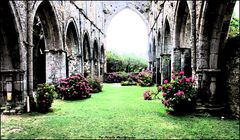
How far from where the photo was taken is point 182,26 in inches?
341

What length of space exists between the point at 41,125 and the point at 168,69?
9.04 metres

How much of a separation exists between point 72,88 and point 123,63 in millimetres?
16239

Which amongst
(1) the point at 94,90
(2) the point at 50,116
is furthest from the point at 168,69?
(2) the point at 50,116

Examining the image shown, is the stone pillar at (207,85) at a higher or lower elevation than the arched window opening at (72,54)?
lower

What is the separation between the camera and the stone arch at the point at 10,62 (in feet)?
19.7

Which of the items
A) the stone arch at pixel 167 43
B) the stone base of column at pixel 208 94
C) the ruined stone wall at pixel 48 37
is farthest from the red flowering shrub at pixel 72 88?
the stone arch at pixel 167 43

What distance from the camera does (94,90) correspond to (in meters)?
12.2

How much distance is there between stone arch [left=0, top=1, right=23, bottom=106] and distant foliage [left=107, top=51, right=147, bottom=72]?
19.0 metres

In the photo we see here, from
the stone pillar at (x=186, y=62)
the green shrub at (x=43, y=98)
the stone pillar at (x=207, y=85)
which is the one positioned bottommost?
the green shrub at (x=43, y=98)

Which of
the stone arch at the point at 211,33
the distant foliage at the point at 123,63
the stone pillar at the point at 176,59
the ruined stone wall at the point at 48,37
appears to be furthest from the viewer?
the distant foliage at the point at 123,63

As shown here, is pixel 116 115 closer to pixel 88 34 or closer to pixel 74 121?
pixel 74 121

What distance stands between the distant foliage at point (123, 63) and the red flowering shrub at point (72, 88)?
15.6 metres

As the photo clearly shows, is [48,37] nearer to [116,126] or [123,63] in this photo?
[116,126]

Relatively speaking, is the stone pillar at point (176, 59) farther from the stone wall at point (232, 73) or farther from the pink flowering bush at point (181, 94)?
the stone wall at point (232, 73)
